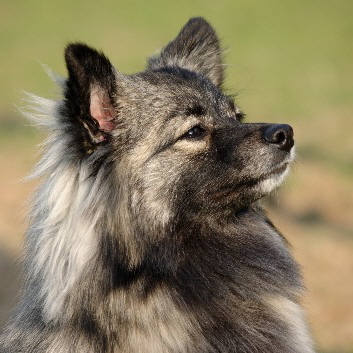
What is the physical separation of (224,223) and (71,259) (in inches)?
39.1

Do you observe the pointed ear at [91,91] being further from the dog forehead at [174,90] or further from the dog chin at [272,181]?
the dog chin at [272,181]

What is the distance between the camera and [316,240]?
39.1 feet

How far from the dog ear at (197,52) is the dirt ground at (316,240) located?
1.52 m

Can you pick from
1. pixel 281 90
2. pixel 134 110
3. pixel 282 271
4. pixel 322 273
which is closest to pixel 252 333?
pixel 282 271

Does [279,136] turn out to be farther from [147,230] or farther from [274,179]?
[147,230]

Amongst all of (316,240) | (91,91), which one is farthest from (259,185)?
(316,240)

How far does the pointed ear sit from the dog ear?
1088 millimetres

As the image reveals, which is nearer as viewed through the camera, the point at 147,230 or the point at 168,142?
the point at 147,230

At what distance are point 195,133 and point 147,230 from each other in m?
0.70

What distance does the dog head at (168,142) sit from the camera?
5219mm

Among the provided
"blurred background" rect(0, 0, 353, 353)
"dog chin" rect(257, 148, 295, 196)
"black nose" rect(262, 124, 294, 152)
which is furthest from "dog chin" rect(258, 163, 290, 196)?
"blurred background" rect(0, 0, 353, 353)

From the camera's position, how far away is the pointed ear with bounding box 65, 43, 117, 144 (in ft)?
16.4

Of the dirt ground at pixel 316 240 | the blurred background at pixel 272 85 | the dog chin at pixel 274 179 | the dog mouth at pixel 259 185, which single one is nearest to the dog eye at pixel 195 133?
the dog mouth at pixel 259 185

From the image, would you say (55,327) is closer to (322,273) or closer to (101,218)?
(101,218)
